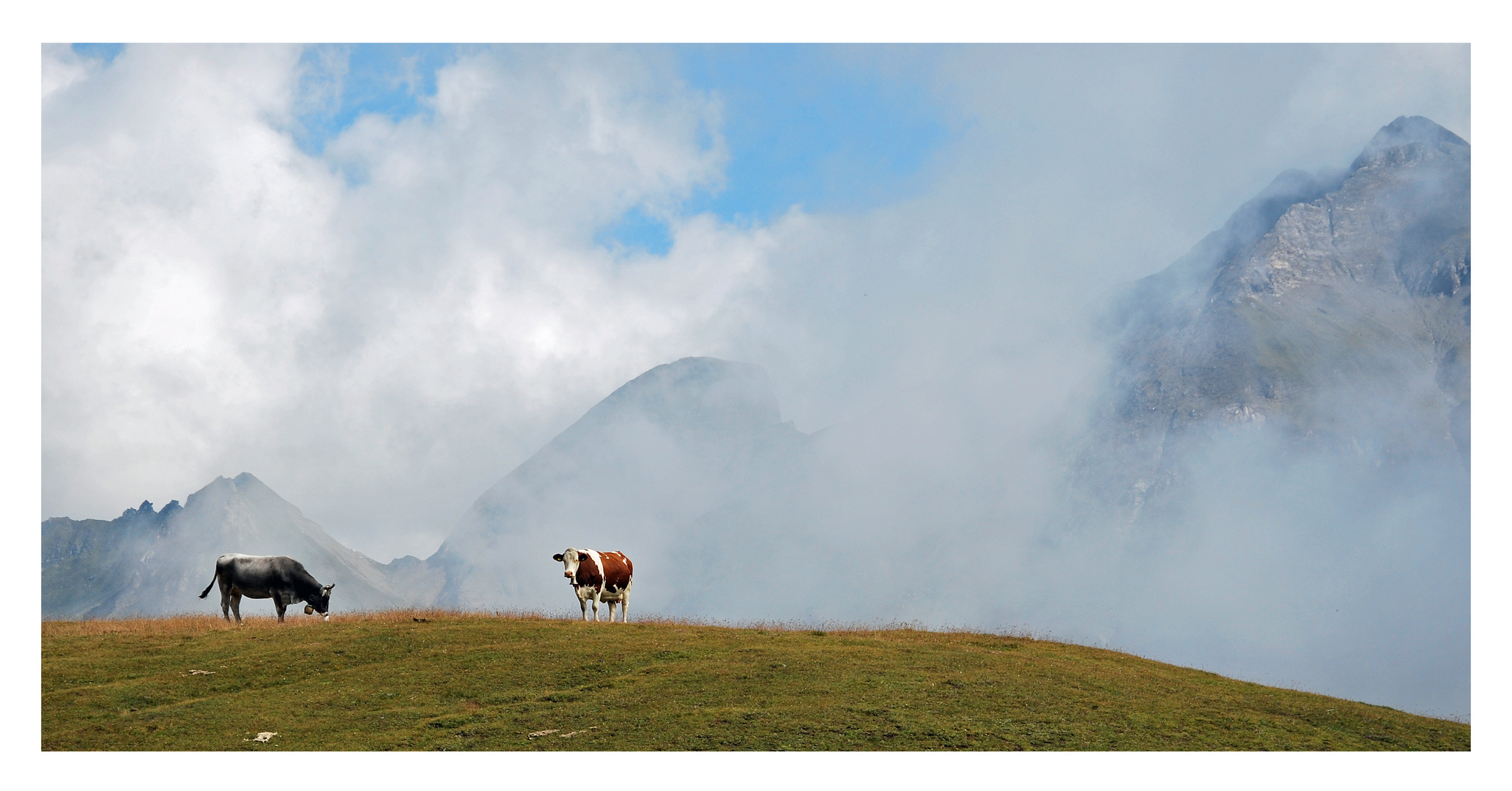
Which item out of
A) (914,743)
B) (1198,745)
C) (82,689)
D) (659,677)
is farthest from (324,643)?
(1198,745)

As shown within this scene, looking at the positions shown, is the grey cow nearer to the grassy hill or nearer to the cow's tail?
the cow's tail

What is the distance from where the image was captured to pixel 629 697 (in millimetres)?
27469

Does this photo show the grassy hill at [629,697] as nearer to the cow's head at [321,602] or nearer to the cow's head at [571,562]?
the cow's head at [571,562]

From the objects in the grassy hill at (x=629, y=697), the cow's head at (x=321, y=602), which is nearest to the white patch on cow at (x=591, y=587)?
the grassy hill at (x=629, y=697)

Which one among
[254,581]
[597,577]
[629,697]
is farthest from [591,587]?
[629,697]

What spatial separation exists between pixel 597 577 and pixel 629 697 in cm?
1326

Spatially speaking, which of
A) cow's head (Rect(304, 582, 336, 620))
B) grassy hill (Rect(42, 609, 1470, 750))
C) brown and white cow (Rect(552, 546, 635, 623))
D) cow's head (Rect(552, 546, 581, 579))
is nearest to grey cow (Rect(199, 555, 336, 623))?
cow's head (Rect(304, 582, 336, 620))

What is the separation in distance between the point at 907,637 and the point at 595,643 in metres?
11.3

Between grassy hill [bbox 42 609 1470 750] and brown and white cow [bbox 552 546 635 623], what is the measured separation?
3843 millimetres

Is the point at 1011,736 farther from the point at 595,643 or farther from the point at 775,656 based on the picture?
the point at 595,643

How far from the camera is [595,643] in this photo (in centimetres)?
3297

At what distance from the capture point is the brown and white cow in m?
40.2

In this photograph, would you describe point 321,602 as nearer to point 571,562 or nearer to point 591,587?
point 571,562

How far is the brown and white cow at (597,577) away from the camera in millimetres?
40156
